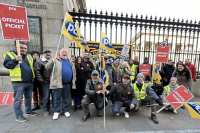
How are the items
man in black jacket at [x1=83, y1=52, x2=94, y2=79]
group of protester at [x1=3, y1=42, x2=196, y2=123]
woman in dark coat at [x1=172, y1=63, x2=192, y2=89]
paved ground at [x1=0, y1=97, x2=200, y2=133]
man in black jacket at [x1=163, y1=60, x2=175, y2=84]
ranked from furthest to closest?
1. man in black jacket at [x1=163, y1=60, x2=175, y2=84]
2. woman in dark coat at [x1=172, y1=63, x2=192, y2=89]
3. man in black jacket at [x1=83, y1=52, x2=94, y2=79]
4. group of protester at [x1=3, y1=42, x2=196, y2=123]
5. paved ground at [x1=0, y1=97, x2=200, y2=133]

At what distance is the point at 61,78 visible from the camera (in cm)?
301

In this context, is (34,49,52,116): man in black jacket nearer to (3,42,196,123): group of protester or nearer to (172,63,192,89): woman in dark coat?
(3,42,196,123): group of protester

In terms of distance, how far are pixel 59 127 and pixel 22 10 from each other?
3161mm

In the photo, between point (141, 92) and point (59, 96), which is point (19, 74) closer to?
point (59, 96)

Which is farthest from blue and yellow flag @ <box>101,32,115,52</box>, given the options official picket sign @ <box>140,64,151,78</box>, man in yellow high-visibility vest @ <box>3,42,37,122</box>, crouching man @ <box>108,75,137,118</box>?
man in yellow high-visibility vest @ <box>3,42,37,122</box>

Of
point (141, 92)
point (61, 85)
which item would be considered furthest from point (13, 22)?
point (141, 92)

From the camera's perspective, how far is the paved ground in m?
2.58

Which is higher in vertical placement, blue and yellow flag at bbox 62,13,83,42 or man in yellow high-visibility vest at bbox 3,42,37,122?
blue and yellow flag at bbox 62,13,83,42

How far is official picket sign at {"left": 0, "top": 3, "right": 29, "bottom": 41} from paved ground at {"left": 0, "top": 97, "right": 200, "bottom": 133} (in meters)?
2.34

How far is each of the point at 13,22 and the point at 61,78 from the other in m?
1.82

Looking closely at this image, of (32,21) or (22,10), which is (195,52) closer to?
(22,10)

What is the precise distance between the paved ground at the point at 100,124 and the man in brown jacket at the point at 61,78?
0.36 metres

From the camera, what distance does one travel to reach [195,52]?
626 centimetres

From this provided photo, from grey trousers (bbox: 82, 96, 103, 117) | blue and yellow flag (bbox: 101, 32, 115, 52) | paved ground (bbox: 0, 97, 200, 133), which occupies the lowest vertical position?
paved ground (bbox: 0, 97, 200, 133)
